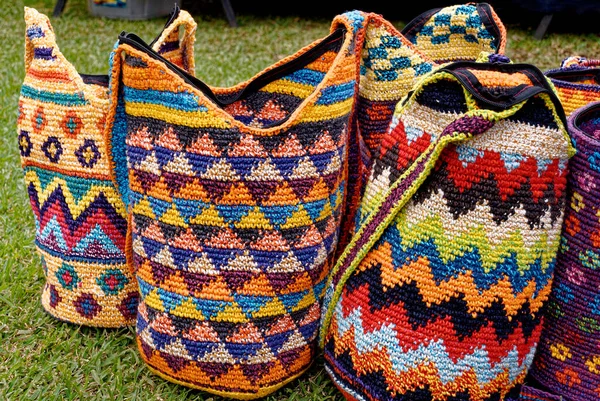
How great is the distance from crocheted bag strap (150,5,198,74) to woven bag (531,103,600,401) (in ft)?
2.68

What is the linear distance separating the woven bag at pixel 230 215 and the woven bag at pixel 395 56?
2.3 inches

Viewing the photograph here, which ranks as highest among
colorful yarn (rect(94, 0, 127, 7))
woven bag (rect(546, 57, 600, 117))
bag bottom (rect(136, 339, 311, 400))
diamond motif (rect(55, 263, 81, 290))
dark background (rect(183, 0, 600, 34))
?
A: woven bag (rect(546, 57, 600, 117))

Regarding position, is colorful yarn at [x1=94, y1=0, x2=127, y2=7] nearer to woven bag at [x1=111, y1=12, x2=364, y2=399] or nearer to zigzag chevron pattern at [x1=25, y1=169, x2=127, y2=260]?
zigzag chevron pattern at [x1=25, y1=169, x2=127, y2=260]

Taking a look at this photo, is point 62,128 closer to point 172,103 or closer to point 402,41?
point 172,103

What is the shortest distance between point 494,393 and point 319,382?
13.7 inches

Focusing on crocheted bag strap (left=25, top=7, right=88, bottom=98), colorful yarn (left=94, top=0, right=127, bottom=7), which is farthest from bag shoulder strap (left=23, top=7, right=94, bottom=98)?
colorful yarn (left=94, top=0, right=127, bottom=7)

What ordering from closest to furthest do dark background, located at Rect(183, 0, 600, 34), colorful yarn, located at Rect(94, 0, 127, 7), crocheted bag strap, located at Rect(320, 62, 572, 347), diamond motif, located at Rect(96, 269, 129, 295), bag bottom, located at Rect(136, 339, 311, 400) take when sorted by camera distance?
crocheted bag strap, located at Rect(320, 62, 572, 347) < bag bottom, located at Rect(136, 339, 311, 400) < diamond motif, located at Rect(96, 269, 129, 295) < dark background, located at Rect(183, 0, 600, 34) < colorful yarn, located at Rect(94, 0, 127, 7)

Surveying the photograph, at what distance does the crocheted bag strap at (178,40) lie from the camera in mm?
1435

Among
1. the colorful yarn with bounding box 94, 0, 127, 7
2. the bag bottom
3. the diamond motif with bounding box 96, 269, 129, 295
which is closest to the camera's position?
the bag bottom

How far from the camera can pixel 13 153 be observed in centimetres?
237

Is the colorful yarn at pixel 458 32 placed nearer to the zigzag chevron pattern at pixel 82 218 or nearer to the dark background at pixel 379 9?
the zigzag chevron pattern at pixel 82 218

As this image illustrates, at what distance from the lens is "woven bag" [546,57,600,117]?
1304 millimetres

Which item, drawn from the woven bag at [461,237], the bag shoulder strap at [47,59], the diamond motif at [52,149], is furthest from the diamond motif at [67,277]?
the woven bag at [461,237]

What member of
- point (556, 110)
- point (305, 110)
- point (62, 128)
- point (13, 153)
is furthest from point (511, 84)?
point (13, 153)
